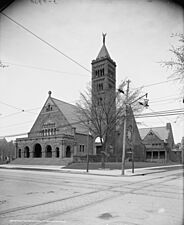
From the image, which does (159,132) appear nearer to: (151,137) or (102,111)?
(151,137)

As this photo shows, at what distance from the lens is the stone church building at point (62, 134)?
137 feet

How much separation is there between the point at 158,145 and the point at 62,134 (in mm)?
29683

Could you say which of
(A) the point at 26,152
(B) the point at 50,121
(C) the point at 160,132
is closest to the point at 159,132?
(C) the point at 160,132

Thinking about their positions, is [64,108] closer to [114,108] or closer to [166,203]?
[114,108]

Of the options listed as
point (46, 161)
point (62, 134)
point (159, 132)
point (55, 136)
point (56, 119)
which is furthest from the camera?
point (159, 132)

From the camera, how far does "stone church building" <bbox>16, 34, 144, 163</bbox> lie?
1639 inches

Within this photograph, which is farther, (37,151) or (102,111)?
(37,151)

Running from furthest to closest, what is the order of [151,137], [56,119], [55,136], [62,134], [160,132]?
[160,132] → [151,137] → [56,119] → [55,136] → [62,134]

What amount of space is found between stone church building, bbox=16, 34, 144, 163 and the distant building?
1321cm

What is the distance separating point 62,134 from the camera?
41.3 metres

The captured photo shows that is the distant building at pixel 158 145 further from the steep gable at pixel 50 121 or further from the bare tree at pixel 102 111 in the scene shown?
the bare tree at pixel 102 111

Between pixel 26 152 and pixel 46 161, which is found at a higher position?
pixel 26 152

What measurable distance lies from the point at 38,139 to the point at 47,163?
7.71 metres

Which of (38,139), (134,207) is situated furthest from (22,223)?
(38,139)
